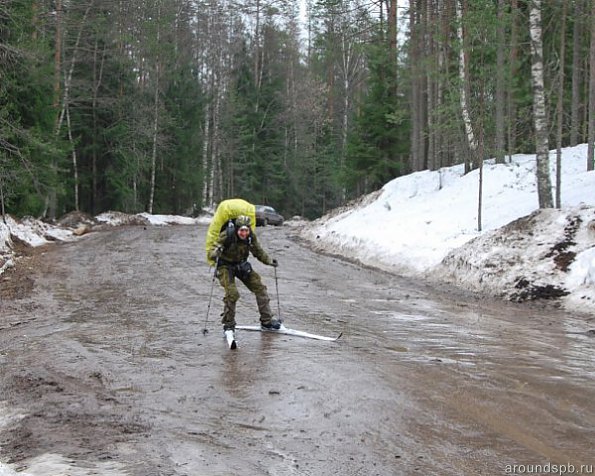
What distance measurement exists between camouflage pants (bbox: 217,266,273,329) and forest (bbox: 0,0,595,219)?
374 inches

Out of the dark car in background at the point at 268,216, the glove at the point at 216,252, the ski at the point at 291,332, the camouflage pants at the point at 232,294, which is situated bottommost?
the ski at the point at 291,332

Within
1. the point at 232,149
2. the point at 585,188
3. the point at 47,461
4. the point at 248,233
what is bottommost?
the point at 47,461

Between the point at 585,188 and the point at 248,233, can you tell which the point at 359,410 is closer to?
the point at 248,233

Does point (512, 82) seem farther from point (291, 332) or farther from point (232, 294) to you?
point (232, 294)

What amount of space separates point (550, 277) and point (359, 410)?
8642 mm

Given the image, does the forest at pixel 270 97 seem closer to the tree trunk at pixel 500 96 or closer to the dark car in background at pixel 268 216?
the tree trunk at pixel 500 96

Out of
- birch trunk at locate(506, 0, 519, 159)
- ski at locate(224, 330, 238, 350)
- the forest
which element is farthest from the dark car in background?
ski at locate(224, 330, 238, 350)

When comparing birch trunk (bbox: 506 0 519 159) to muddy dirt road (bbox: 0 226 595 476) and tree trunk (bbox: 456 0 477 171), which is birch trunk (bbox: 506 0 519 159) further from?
muddy dirt road (bbox: 0 226 595 476)

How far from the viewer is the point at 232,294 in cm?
877

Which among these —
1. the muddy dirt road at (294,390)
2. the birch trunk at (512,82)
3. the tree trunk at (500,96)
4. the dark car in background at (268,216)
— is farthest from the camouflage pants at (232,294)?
the dark car in background at (268,216)

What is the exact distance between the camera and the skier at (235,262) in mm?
8719

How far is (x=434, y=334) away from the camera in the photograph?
9.30m

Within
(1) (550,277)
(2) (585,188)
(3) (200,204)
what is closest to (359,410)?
(1) (550,277)

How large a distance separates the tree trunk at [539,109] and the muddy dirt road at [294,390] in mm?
5235
